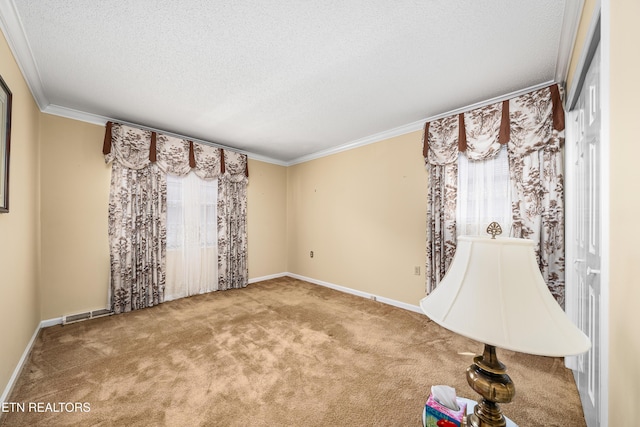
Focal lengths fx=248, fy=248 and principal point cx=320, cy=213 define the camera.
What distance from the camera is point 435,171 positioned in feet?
10.1

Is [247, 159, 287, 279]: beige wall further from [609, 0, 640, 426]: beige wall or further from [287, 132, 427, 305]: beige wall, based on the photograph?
[609, 0, 640, 426]: beige wall

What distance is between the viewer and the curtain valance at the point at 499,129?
2.30 meters

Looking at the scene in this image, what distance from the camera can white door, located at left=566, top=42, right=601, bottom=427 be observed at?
1358 millimetres

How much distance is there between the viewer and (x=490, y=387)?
2.47 feet

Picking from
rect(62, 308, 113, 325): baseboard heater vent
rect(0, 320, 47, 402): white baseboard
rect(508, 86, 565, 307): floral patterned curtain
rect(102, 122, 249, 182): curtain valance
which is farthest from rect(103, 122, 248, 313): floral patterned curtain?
rect(508, 86, 565, 307): floral patterned curtain

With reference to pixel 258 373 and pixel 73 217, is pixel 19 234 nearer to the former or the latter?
pixel 73 217

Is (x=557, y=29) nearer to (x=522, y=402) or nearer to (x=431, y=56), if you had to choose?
(x=431, y=56)

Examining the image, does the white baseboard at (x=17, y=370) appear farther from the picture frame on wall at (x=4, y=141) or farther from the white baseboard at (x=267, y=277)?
the white baseboard at (x=267, y=277)

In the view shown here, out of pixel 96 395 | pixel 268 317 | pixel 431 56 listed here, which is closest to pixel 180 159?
pixel 268 317

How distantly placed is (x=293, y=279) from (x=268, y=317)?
1890mm

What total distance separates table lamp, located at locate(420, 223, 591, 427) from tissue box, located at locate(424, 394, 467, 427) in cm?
11

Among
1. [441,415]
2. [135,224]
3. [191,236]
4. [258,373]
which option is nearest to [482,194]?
[441,415]

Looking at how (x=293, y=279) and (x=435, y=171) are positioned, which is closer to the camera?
(x=435, y=171)

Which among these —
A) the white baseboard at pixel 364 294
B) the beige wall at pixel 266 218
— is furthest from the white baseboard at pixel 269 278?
the beige wall at pixel 266 218
